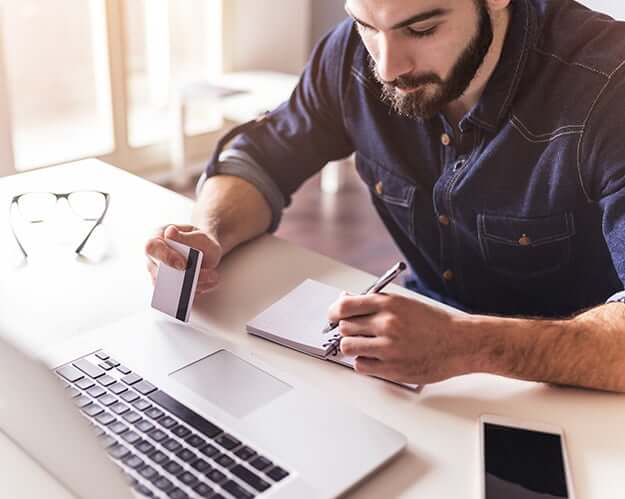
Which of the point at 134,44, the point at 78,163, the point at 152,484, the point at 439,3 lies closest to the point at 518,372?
the point at 152,484

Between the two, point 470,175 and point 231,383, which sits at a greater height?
point 470,175

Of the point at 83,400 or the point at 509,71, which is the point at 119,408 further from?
the point at 509,71

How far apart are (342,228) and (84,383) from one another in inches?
90.1

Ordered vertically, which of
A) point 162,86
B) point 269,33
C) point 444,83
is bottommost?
point 162,86

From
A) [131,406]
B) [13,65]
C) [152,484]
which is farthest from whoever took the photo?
[13,65]

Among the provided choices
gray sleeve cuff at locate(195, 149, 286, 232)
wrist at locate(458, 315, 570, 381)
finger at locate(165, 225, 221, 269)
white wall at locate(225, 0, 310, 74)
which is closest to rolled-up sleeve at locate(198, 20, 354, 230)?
gray sleeve cuff at locate(195, 149, 286, 232)

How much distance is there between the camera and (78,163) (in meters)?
1.48

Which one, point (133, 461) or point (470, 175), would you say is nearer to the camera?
point (133, 461)

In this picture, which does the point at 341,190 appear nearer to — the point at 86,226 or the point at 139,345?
the point at 86,226

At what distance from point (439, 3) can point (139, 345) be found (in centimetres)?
60

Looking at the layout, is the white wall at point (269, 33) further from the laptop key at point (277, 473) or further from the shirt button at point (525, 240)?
the laptop key at point (277, 473)

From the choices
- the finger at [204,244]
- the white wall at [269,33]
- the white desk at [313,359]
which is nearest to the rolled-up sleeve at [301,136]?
the white desk at [313,359]

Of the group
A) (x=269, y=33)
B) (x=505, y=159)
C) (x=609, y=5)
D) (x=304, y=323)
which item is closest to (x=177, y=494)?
(x=304, y=323)

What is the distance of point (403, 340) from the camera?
0.80 metres
